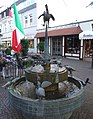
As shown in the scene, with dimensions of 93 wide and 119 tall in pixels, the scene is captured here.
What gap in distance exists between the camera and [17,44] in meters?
9.04

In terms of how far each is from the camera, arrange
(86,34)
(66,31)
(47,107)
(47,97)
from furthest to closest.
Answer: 1. (66,31)
2. (86,34)
3. (47,97)
4. (47,107)

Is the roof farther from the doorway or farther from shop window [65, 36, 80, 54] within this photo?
the doorway

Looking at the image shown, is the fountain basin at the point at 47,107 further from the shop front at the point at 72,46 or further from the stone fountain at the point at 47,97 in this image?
the shop front at the point at 72,46

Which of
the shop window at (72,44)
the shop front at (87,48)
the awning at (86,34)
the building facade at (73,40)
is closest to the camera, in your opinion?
the awning at (86,34)

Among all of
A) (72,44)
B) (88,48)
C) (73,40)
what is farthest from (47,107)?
(72,44)

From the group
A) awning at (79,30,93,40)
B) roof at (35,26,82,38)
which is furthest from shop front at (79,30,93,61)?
roof at (35,26,82,38)

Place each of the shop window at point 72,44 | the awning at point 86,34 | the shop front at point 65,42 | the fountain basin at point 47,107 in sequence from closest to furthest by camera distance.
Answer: the fountain basin at point 47,107 < the awning at point 86,34 < the shop front at point 65,42 < the shop window at point 72,44

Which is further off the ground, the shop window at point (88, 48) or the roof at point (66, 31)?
the roof at point (66, 31)

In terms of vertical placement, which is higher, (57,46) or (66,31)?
(66,31)

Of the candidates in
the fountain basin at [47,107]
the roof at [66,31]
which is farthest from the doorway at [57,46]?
the fountain basin at [47,107]

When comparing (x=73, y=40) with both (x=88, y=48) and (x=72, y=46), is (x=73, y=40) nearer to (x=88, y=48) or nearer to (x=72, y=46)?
(x=72, y=46)

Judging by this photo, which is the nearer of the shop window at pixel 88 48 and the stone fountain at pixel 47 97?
the stone fountain at pixel 47 97

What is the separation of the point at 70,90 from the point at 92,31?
12.0 metres

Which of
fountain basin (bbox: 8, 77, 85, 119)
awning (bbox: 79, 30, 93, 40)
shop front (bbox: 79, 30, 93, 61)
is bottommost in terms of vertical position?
fountain basin (bbox: 8, 77, 85, 119)
